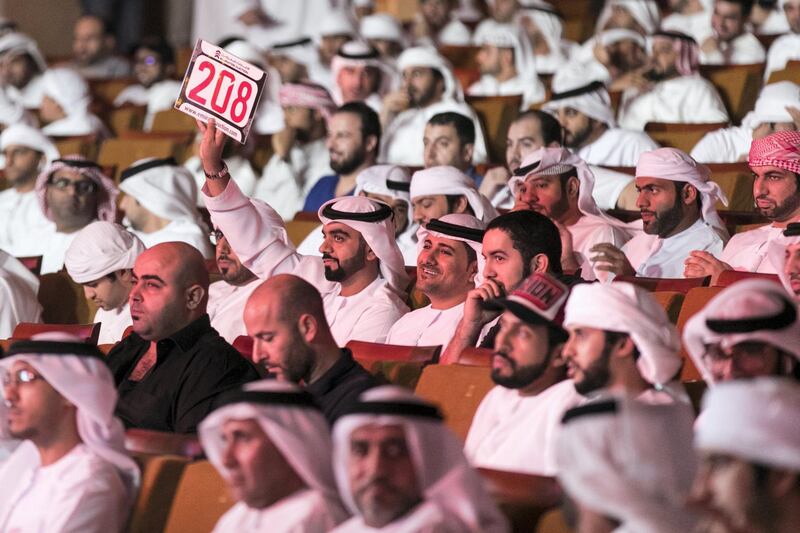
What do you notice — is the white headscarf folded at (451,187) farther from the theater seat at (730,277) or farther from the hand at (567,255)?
the theater seat at (730,277)

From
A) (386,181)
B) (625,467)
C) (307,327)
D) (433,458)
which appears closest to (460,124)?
(386,181)

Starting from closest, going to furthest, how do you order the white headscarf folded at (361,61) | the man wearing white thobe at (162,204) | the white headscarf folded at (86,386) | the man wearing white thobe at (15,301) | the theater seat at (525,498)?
the theater seat at (525,498), the white headscarf folded at (86,386), the man wearing white thobe at (15,301), the man wearing white thobe at (162,204), the white headscarf folded at (361,61)

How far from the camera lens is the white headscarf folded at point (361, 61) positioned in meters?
8.45

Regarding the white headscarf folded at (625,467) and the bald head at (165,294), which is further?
the bald head at (165,294)

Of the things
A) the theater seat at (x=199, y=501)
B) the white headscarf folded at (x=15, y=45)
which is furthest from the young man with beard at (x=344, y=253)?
the white headscarf folded at (x=15, y=45)

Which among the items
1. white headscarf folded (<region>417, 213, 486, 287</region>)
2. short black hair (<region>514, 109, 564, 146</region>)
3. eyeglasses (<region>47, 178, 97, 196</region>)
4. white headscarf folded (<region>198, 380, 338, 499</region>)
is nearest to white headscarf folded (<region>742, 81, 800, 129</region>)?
short black hair (<region>514, 109, 564, 146</region>)

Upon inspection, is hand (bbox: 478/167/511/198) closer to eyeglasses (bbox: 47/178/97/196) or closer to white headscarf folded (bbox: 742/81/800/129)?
white headscarf folded (bbox: 742/81/800/129)

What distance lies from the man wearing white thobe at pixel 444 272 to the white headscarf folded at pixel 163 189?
1922 millimetres

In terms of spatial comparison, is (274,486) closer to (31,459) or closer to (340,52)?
(31,459)

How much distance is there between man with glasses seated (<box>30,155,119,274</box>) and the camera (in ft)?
22.3

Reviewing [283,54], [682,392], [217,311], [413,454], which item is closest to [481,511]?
[413,454]

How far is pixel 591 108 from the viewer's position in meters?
7.45

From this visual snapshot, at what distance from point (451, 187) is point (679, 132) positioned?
5.66 feet

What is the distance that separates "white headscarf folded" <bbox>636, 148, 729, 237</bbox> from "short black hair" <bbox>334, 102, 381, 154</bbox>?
180 centimetres
